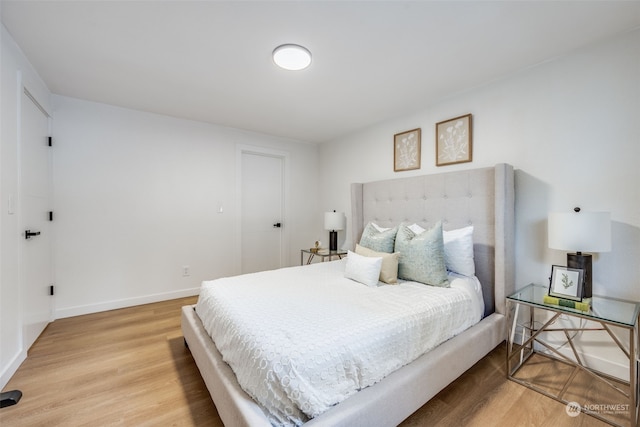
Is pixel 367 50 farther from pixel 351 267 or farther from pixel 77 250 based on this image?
pixel 77 250

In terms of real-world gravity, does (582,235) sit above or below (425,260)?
above

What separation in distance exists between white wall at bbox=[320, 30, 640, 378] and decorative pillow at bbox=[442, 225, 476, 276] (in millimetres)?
393

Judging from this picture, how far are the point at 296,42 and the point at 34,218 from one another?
257 centimetres

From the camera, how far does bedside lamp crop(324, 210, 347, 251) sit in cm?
368

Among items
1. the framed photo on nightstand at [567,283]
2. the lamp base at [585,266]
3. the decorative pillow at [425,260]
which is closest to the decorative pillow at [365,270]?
the decorative pillow at [425,260]

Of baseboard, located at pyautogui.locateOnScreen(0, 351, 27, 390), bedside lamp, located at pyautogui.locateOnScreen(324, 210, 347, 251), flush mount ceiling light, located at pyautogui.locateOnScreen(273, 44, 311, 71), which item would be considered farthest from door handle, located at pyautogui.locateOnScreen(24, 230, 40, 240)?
bedside lamp, located at pyautogui.locateOnScreen(324, 210, 347, 251)

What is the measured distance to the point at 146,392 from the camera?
161 cm

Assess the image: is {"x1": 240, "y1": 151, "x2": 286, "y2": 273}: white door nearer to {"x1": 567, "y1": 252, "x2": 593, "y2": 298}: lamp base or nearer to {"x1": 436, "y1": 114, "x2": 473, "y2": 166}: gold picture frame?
{"x1": 436, "y1": 114, "x2": 473, "y2": 166}: gold picture frame

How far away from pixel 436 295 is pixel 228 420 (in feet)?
4.54

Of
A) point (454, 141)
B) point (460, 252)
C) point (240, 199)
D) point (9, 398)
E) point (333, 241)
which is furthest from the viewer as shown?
point (333, 241)

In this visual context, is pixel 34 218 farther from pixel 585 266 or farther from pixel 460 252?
pixel 585 266

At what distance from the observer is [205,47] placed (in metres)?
1.81

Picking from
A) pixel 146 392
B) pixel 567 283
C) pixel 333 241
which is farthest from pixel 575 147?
pixel 146 392

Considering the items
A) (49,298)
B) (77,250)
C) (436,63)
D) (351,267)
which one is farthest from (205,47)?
(49,298)
